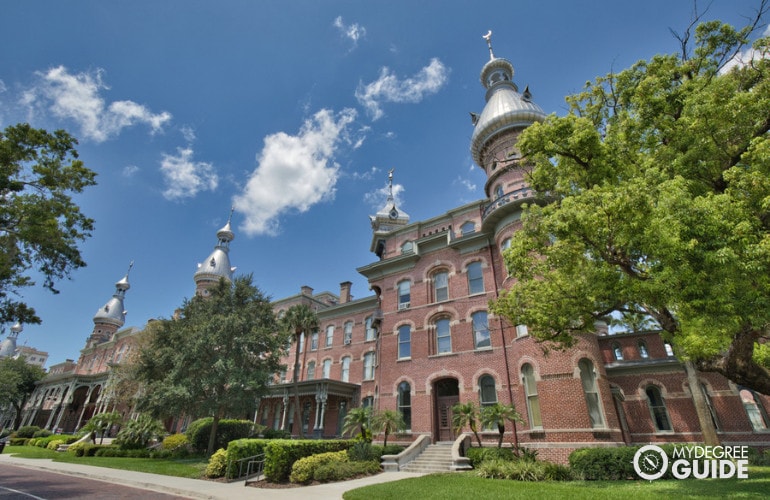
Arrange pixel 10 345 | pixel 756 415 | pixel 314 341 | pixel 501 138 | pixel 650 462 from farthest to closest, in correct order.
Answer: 1. pixel 10 345
2. pixel 314 341
3. pixel 501 138
4. pixel 756 415
5. pixel 650 462

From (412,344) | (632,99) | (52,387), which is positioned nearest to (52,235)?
(412,344)

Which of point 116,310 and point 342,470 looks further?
point 116,310

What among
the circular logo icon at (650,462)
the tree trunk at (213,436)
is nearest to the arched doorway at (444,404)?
the circular logo icon at (650,462)

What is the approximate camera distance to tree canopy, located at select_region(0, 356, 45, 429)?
49.6 meters

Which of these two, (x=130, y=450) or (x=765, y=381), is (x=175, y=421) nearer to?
(x=130, y=450)

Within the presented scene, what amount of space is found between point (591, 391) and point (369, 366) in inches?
714

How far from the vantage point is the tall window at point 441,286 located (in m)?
24.1

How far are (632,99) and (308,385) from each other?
27.2m

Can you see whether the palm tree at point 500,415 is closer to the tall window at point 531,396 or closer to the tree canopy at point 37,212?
the tall window at point 531,396

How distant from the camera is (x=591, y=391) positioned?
16984 millimetres

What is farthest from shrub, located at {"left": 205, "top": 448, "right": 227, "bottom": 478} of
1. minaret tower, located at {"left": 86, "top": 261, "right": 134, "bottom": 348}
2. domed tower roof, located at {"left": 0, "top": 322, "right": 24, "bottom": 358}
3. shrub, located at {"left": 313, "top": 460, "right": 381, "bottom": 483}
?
domed tower roof, located at {"left": 0, "top": 322, "right": 24, "bottom": 358}

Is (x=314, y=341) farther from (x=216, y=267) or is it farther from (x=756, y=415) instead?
(x=756, y=415)

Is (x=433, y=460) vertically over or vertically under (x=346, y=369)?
under

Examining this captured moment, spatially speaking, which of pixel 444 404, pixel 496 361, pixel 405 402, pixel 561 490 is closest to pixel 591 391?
pixel 496 361
